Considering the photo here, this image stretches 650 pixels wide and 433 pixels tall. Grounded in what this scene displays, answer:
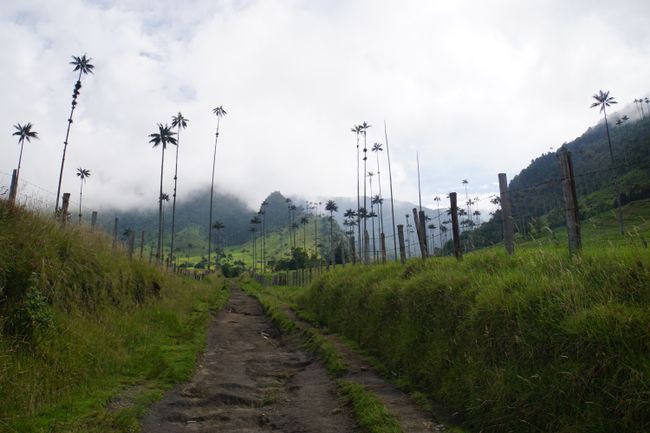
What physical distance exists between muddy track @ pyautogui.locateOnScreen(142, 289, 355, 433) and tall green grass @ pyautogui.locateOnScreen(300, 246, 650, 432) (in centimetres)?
192

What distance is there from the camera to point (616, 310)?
193 inches

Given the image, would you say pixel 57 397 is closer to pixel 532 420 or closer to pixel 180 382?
pixel 180 382

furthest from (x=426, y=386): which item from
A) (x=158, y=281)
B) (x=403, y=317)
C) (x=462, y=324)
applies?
(x=158, y=281)

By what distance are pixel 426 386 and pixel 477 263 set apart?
298 centimetres

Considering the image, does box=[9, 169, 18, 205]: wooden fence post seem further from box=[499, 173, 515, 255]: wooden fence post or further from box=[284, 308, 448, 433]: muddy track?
box=[499, 173, 515, 255]: wooden fence post

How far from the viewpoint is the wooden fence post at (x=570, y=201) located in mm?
7738

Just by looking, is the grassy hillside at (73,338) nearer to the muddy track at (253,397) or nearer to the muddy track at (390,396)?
the muddy track at (253,397)

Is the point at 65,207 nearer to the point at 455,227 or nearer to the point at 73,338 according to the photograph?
the point at 73,338

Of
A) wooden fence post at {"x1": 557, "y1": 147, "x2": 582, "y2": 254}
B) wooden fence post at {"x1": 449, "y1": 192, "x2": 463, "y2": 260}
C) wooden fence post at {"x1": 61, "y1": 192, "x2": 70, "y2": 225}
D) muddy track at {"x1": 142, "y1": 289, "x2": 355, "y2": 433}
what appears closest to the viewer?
muddy track at {"x1": 142, "y1": 289, "x2": 355, "y2": 433}

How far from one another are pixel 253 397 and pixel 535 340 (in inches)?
217

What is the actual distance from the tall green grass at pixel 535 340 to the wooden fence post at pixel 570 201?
18.0 inches

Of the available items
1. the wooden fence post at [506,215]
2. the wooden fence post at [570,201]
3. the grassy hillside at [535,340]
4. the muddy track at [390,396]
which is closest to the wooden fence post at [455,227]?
the grassy hillside at [535,340]

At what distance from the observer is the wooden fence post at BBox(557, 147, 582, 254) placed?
7.74 meters

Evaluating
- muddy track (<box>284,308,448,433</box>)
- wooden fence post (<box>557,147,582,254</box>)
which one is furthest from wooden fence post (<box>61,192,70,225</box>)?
wooden fence post (<box>557,147,582,254</box>)
